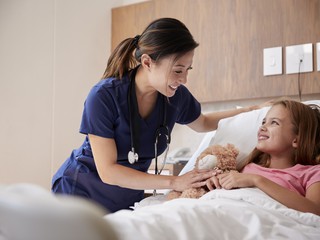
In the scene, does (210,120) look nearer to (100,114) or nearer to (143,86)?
(143,86)

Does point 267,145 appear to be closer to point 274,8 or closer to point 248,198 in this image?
point 248,198

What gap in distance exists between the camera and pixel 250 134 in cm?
204

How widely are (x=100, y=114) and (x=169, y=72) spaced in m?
0.31

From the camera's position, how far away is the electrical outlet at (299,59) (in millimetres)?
2656

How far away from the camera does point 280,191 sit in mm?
1451

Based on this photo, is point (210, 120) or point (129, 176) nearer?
point (129, 176)

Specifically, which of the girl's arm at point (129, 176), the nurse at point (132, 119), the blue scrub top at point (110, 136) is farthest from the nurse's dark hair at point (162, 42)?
the girl's arm at point (129, 176)

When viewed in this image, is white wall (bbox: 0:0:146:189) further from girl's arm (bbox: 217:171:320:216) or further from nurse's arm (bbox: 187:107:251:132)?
girl's arm (bbox: 217:171:320:216)

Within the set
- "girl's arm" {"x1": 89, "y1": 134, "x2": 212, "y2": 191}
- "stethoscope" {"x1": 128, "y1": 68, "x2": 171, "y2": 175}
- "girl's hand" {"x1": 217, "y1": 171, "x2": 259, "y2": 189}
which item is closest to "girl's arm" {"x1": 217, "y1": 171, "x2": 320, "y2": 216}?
"girl's hand" {"x1": 217, "y1": 171, "x2": 259, "y2": 189}

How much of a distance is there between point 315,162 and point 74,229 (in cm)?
146

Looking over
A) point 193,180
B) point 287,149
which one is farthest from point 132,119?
point 287,149

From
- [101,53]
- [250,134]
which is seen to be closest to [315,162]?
[250,134]

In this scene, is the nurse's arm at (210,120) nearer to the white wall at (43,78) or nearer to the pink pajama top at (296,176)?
the pink pajama top at (296,176)

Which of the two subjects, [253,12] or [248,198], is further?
[253,12]
